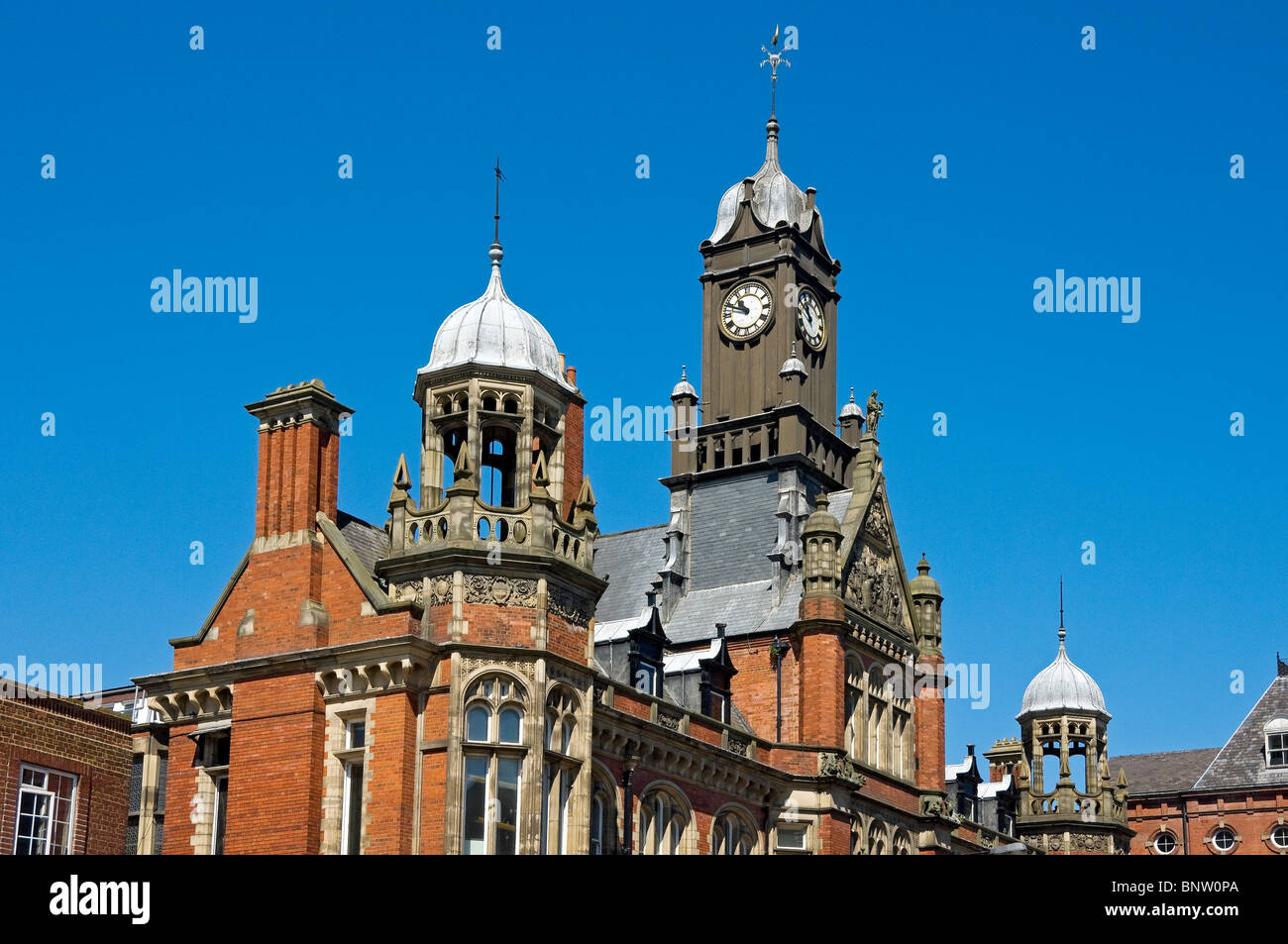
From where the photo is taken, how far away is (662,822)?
43969 millimetres

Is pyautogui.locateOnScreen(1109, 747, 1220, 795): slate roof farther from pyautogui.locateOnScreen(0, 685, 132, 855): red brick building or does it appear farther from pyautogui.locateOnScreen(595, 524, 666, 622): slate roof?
pyautogui.locateOnScreen(0, 685, 132, 855): red brick building

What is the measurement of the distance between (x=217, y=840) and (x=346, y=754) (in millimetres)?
3957

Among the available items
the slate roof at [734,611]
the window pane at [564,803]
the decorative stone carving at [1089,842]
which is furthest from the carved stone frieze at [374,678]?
the decorative stone carving at [1089,842]

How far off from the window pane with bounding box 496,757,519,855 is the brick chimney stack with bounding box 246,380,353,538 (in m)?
6.85

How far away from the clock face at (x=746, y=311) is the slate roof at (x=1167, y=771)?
109 ft

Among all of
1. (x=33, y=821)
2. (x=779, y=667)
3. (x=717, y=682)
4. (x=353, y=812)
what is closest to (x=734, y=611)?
(x=779, y=667)

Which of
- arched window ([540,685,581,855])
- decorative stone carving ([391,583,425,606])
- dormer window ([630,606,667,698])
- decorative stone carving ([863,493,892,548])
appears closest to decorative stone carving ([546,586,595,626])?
arched window ([540,685,581,855])

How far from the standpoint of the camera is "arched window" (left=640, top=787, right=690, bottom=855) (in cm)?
4319

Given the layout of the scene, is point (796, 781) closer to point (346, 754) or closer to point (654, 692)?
point (654, 692)

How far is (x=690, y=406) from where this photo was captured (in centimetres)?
6316

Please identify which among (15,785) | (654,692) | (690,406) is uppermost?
(690,406)

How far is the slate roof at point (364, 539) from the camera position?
39747mm

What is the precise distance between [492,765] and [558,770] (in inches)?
68.0
